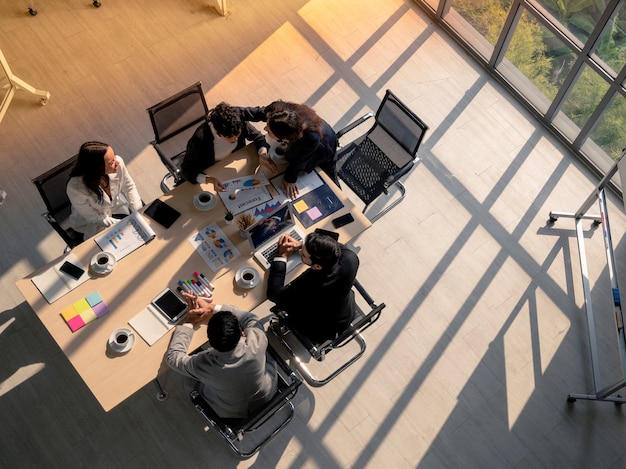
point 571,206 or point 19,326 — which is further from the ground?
point 571,206

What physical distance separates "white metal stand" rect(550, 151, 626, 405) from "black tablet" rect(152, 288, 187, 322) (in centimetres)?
284

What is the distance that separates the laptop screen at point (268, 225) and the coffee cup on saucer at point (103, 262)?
2.76 feet

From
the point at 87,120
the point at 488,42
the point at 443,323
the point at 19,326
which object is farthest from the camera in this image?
the point at 488,42

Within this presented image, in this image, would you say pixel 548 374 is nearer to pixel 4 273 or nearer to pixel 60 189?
pixel 60 189

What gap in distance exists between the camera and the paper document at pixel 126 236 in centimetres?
409

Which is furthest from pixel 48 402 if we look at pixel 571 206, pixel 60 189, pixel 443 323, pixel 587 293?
pixel 571 206

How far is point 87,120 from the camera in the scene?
5.63 m

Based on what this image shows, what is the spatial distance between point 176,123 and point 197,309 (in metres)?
1.50

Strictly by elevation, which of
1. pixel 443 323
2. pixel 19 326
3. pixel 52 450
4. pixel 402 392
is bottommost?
pixel 52 450

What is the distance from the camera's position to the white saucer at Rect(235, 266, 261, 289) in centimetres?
406

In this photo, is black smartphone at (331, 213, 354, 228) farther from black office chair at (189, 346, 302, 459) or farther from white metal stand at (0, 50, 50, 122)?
white metal stand at (0, 50, 50, 122)

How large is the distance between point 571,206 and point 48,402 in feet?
14.3

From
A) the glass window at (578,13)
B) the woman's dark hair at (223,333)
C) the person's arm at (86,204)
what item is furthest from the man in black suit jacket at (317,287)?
the glass window at (578,13)

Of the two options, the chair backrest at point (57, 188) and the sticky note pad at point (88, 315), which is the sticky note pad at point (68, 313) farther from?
the chair backrest at point (57, 188)
